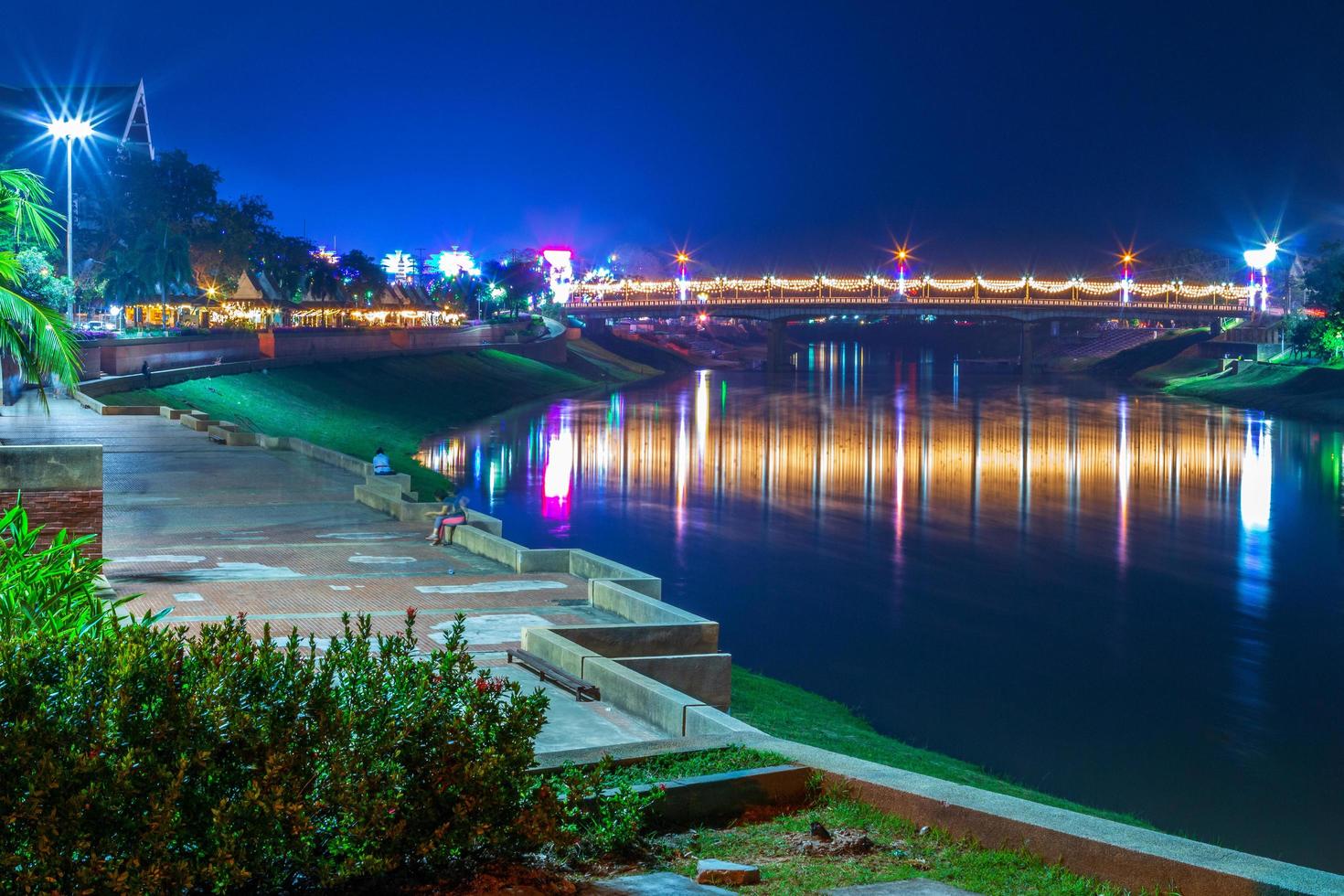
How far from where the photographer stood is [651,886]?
7719 mm

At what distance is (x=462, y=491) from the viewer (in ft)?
163

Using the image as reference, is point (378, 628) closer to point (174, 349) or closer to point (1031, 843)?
point (1031, 843)

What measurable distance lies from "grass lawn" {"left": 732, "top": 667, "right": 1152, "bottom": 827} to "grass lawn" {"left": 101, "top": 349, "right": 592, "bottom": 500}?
958 inches

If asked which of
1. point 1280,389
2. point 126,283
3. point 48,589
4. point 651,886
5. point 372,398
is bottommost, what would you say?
point 651,886

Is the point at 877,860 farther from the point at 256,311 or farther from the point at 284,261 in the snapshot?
the point at 284,261

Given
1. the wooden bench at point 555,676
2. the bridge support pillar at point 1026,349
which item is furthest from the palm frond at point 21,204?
the bridge support pillar at point 1026,349

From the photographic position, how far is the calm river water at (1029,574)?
2114 cm

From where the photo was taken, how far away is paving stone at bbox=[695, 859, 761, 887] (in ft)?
26.5

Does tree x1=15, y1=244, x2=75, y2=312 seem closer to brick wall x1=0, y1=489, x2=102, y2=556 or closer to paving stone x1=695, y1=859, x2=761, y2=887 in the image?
brick wall x1=0, y1=489, x2=102, y2=556

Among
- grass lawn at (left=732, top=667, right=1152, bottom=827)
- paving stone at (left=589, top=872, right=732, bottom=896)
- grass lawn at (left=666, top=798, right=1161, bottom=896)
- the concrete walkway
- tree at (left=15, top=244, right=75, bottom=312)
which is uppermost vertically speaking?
tree at (left=15, top=244, right=75, bottom=312)

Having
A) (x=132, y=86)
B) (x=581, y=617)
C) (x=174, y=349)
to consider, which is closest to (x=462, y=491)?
(x=174, y=349)

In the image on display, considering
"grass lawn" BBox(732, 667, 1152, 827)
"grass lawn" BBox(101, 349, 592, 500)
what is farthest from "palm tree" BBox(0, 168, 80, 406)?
"grass lawn" BBox(101, 349, 592, 500)

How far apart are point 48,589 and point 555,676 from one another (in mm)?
4879

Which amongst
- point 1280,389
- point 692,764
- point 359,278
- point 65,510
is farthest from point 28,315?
point 359,278
